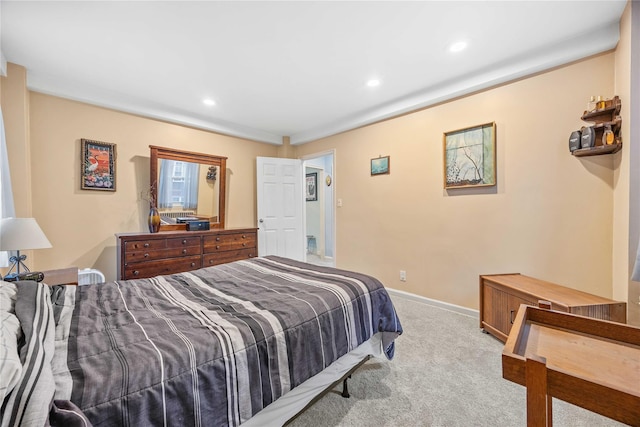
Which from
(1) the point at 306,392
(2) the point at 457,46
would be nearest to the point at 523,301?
(1) the point at 306,392

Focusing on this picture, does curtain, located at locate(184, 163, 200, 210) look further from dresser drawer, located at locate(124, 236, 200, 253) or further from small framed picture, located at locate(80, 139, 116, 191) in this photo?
small framed picture, located at locate(80, 139, 116, 191)

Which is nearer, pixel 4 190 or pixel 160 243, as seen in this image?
pixel 4 190

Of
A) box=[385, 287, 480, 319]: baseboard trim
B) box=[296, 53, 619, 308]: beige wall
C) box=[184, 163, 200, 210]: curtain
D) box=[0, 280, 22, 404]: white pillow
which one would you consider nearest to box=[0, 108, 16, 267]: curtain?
box=[0, 280, 22, 404]: white pillow

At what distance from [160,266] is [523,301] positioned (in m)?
3.54

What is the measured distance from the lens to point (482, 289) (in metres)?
2.46

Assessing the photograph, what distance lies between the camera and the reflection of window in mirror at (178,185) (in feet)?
11.3

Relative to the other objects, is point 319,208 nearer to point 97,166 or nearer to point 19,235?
point 97,166

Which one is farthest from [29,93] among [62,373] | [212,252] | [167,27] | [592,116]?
[592,116]

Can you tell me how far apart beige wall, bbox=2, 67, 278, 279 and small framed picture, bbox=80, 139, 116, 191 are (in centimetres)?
6

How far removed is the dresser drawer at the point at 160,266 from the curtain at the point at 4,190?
0.89 m

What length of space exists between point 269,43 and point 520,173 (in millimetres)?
2540

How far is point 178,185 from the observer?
356 centimetres

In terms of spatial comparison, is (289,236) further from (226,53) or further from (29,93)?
(29,93)

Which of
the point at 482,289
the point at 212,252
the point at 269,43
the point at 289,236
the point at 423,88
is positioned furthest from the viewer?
the point at 289,236
